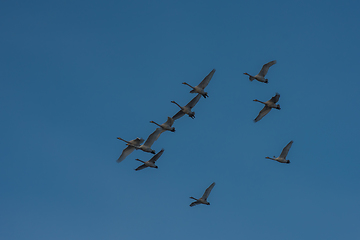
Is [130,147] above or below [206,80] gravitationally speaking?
below

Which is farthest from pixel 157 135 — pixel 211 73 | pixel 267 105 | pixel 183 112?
pixel 267 105

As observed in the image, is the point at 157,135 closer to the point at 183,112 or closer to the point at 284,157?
the point at 183,112

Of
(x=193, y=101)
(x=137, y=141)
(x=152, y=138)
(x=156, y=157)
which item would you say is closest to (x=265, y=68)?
(x=193, y=101)

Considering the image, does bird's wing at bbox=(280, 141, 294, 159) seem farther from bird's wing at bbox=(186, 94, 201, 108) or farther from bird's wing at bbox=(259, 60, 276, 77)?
bird's wing at bbox=(186, 94, 201, 108)

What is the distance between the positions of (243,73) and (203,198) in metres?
18.3

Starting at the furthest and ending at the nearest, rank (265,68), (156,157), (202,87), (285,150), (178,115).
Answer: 1. (156,157)
2. (285,150)
3. (178,115)
4. (265,68)
5. (202,87)

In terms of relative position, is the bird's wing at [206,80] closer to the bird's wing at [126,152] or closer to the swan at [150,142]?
the swan at [150,142]

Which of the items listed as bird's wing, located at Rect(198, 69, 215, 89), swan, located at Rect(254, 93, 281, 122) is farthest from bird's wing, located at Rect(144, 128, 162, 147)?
swan, located at Rect(254, 93, 281, 122)

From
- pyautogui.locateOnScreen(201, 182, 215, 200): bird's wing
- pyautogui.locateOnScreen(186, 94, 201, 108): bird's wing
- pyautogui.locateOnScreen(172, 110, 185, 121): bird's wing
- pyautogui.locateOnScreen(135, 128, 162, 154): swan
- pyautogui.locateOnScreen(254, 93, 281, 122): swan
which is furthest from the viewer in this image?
pyautogui.locateOnScreen(201, 182, 215, 200): bird's wing

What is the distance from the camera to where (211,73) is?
70688 mm

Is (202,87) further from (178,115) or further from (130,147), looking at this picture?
(130,147)

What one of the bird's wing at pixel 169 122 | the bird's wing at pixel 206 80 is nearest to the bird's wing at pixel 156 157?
the bird's wing at pixel 169 122

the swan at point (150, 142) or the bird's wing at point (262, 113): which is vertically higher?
the bird's wing at point (262, 113)

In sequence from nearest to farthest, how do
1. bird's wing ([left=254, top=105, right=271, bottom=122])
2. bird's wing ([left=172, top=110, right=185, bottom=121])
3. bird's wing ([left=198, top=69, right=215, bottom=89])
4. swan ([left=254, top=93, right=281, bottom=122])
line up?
bird's wing ([left=198, top=69, right=215, bottom=89]) → swan ([left=254, top=93, right=281, bottom=122]) → bird's wing ([left=172, top=110, right=185, bottom=121]) → bird's wing ([left=254, top=105, right=271, bottom=122])
